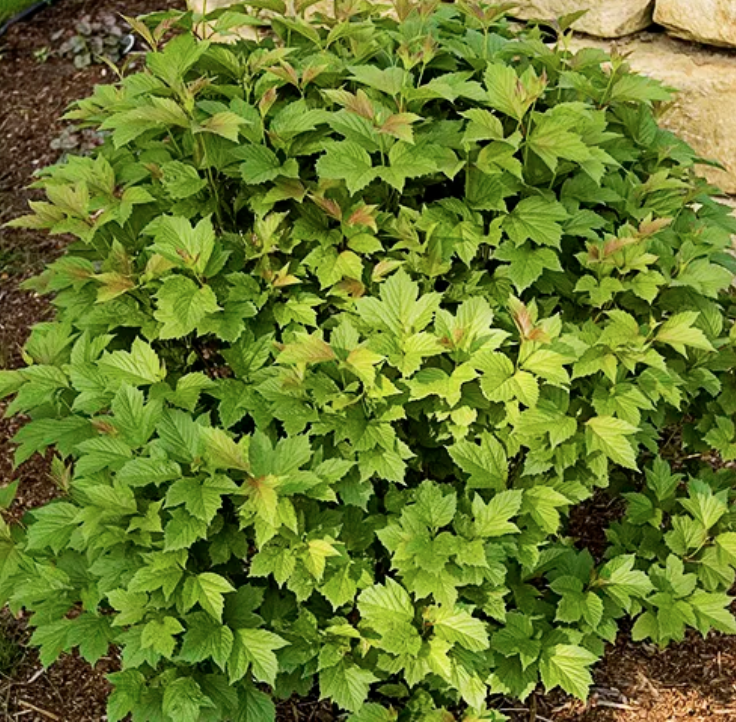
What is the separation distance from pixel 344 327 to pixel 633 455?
662 millimetres

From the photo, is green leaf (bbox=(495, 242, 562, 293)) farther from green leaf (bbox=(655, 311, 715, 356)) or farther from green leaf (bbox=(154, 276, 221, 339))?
green leaf (bbox=(154, 276, 221, 339))

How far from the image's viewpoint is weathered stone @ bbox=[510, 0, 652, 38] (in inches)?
134

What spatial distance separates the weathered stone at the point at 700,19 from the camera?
10.7ft

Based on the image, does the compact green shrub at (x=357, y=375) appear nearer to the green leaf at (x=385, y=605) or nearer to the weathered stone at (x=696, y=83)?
the green leaf at (x=385, y=605)

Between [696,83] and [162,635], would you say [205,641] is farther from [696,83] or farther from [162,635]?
[696,83]

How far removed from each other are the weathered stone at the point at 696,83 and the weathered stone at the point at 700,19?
6 cm

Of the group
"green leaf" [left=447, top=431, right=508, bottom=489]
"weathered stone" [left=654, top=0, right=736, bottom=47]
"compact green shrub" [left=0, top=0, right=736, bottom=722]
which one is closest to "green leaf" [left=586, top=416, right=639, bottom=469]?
"compact green shrub" [left=0, top=0, right=736, bottom=722]

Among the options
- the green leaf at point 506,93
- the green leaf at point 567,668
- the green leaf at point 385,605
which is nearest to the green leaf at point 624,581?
the green leaf at point 567,668

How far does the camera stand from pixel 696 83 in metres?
3.40

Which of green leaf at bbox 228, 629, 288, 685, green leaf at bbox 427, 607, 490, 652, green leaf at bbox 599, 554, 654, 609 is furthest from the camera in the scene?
green leaf at bbox 599, 554, 654, 609

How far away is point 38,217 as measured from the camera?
246 centimetres

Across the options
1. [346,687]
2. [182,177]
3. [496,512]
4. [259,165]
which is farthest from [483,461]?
[182,177]

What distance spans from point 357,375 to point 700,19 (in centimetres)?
187

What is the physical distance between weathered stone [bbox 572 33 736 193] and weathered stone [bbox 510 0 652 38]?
0.13ft
